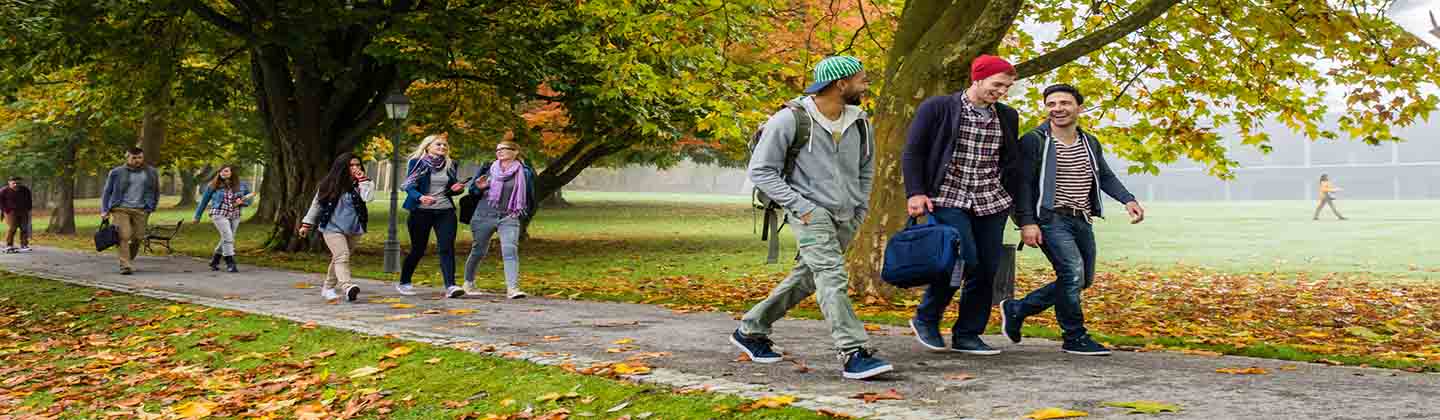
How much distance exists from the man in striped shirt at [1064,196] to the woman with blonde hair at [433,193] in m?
6.09

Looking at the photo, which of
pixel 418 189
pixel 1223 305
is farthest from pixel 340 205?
pixel 1223 305

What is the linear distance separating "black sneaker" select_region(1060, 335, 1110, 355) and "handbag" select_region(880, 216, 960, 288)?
1.16 meters

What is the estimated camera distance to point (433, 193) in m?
11.1

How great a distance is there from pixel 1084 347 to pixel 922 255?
1.38 m

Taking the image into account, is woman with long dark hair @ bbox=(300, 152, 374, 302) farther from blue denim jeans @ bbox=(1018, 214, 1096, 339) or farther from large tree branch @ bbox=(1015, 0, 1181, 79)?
blue denim jeans @ bbox=(1018, 214, 1096, 339)

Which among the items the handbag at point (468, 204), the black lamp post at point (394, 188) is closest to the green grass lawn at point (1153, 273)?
the black lamp post at point (394, 188)

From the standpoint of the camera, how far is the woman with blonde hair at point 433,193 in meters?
11.0

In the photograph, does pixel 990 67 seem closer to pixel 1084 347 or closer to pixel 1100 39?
pixel 1084 347

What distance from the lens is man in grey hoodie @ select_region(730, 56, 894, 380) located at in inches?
223

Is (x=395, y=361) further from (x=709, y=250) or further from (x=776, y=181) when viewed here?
(x=709, y=250)

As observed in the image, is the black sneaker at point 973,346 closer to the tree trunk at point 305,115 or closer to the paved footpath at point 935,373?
the paved footpath at point 935,373

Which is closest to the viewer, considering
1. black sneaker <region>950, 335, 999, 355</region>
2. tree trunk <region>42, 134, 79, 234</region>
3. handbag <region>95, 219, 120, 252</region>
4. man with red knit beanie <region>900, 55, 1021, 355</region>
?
man with red knit beanie <region>900, 55, 1021, 355</region>

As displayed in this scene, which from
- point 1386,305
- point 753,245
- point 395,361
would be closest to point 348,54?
point 753,245

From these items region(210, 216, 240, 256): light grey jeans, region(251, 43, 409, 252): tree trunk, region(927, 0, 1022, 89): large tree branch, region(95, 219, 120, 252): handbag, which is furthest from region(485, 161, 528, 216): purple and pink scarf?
region(251, 43, 409, 252): tree trunk
